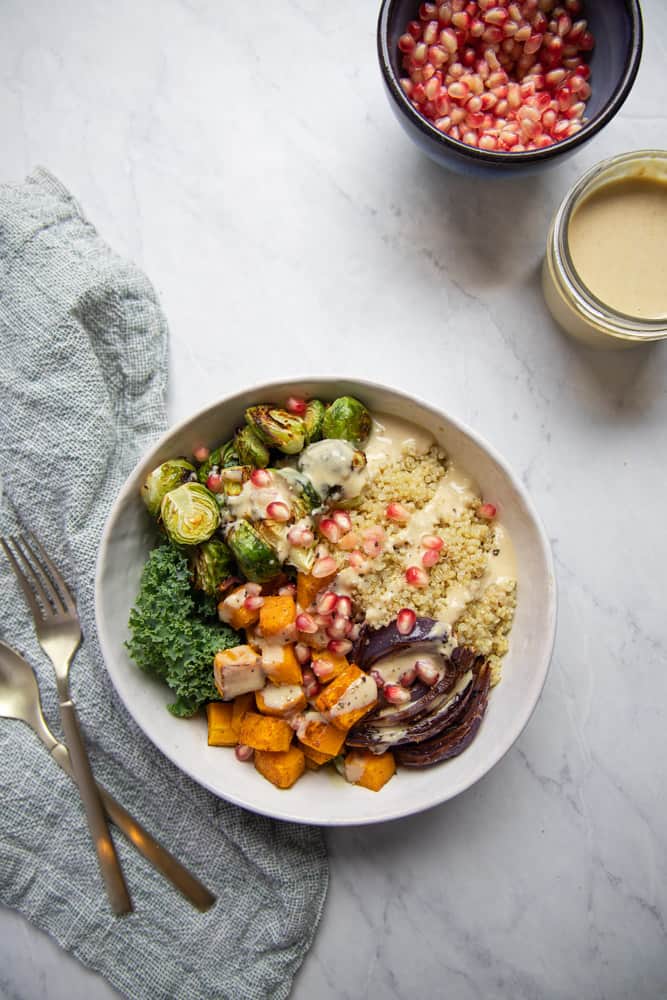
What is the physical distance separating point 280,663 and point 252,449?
26.6 inches

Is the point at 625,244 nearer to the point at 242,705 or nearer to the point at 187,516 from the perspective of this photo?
the point at 187,516

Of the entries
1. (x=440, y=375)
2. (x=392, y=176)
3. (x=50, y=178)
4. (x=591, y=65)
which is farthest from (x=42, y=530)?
(x=591, y=65)

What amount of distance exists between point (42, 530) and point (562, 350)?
2000 mm

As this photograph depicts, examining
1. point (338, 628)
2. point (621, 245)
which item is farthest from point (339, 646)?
point (621, 245)

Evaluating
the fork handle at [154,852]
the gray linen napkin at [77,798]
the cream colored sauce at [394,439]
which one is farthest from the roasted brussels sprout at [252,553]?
the fork handle at [154,852]

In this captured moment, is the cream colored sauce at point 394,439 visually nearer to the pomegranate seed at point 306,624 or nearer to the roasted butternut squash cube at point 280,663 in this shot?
the pomegranate seed at point 306,624

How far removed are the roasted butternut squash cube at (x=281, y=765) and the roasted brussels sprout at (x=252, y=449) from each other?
91 cm

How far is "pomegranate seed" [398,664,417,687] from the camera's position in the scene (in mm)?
2225

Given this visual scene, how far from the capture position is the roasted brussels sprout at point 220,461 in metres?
2.36

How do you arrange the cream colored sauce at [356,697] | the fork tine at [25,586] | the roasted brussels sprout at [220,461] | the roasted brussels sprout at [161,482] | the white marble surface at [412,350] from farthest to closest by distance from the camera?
1. the white marble surface at [412,350]
2. the fork tine at [25,586]
3. the roasted brussels sprout at [220,461]
4. the roasted brussels sprout at [161,482]
5. the cream colored sauce at [356,697]

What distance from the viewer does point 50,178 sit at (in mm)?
2682

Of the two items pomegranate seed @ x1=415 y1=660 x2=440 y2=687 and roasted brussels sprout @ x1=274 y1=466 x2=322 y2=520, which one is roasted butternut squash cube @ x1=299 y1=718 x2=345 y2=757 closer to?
pomegranate seed @ x1=415 y1=660 x2=440 y2=687

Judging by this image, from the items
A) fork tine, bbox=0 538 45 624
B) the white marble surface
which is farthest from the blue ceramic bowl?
fork tine, bbox=0 538 45 624

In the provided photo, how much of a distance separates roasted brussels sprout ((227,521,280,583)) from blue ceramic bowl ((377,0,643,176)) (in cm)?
136
